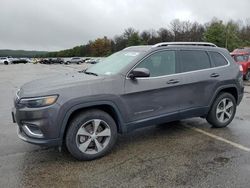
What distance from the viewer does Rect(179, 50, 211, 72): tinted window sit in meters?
5.11

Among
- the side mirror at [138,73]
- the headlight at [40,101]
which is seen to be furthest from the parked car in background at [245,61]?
the headlight at [40,101]

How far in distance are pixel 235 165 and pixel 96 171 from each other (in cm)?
196

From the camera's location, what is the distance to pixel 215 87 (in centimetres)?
543

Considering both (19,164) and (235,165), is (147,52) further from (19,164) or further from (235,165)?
(19,164)

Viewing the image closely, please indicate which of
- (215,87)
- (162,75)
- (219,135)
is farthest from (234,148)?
(162,75)

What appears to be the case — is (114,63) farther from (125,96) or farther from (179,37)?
(179,37)

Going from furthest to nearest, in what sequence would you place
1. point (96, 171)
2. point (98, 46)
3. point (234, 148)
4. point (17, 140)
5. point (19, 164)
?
1. point (98, 46)
2. point (17, 140)
3. point (234, 148)
4. point (19, 164)
5. point (96, 171)

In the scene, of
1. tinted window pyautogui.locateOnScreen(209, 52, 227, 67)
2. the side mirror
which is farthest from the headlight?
tinted window pyautogui.locateOnScreen(209, 52, 227, 67)

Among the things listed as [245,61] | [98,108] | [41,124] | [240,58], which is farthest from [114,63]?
[240,58]

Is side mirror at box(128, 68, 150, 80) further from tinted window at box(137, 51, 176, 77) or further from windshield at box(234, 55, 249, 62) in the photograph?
windshield at box(234, 55, 249, 62)

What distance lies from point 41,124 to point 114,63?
1.78 metres

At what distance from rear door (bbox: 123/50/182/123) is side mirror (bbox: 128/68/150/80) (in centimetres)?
8

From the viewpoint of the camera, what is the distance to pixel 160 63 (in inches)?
191

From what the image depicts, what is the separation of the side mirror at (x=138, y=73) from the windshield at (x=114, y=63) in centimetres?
23
